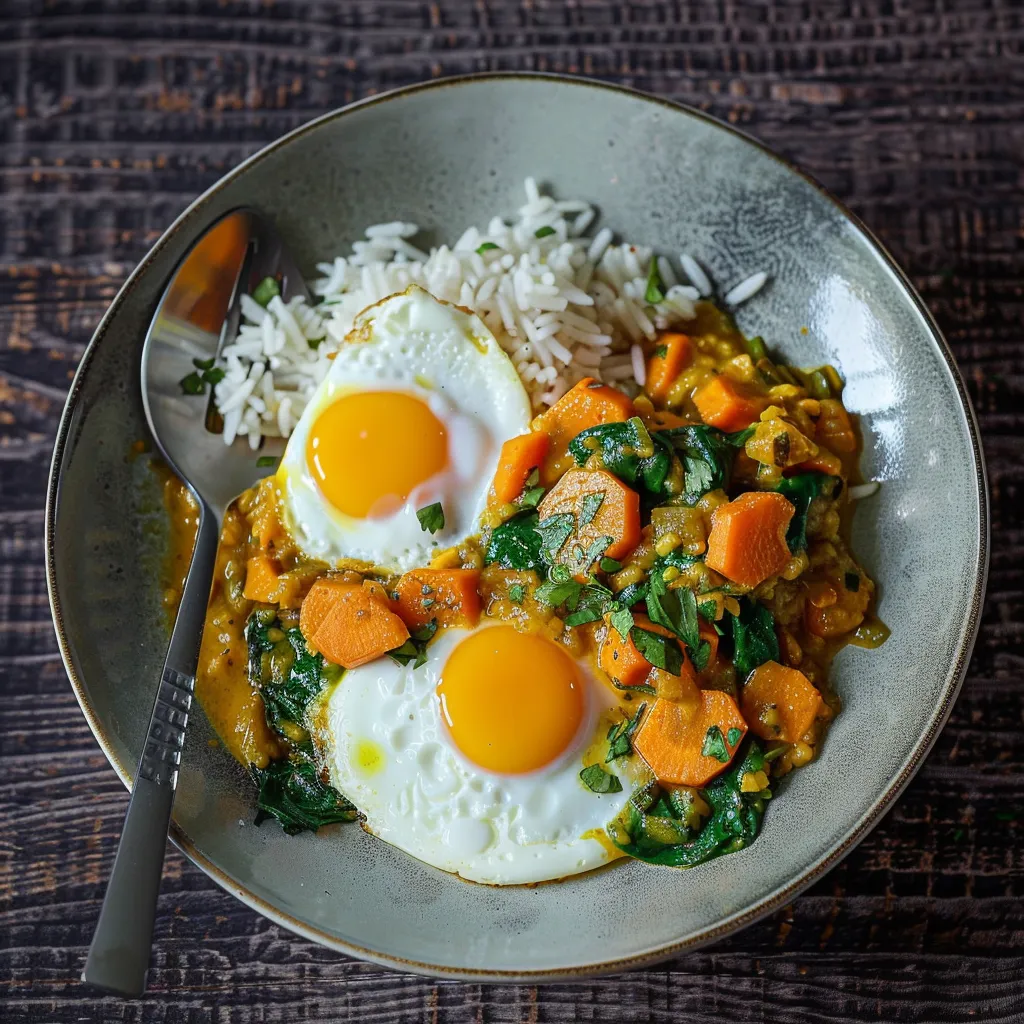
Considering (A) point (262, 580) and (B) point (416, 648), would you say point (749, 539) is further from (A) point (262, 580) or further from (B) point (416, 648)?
(A) point (262, 580)

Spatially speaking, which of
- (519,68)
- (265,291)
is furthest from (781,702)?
(519,68)

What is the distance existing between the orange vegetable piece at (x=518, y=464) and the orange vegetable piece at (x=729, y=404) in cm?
57

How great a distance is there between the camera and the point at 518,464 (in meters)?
3.17

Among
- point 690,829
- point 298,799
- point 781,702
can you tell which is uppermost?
point 781,702

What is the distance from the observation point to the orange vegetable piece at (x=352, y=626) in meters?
2.98

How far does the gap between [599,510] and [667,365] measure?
0.75 meters

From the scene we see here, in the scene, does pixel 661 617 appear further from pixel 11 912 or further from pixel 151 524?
pixel 11 912

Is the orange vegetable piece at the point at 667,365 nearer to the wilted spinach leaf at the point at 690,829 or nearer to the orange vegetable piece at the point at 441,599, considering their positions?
the orange vegetable piece at the point at 441,599

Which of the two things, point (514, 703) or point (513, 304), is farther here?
point (513, 304)

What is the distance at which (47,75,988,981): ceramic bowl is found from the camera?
9.28ft

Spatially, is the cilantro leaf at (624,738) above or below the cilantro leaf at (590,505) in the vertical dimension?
below

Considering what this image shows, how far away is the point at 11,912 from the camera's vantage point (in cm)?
349

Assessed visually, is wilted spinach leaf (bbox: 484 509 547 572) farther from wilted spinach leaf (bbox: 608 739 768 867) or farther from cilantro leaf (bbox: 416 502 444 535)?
wilted spinach leaf (bbox: 608 739 768 867)

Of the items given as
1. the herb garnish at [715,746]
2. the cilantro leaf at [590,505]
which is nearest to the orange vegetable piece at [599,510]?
the cilantro leaf at [590,505]
